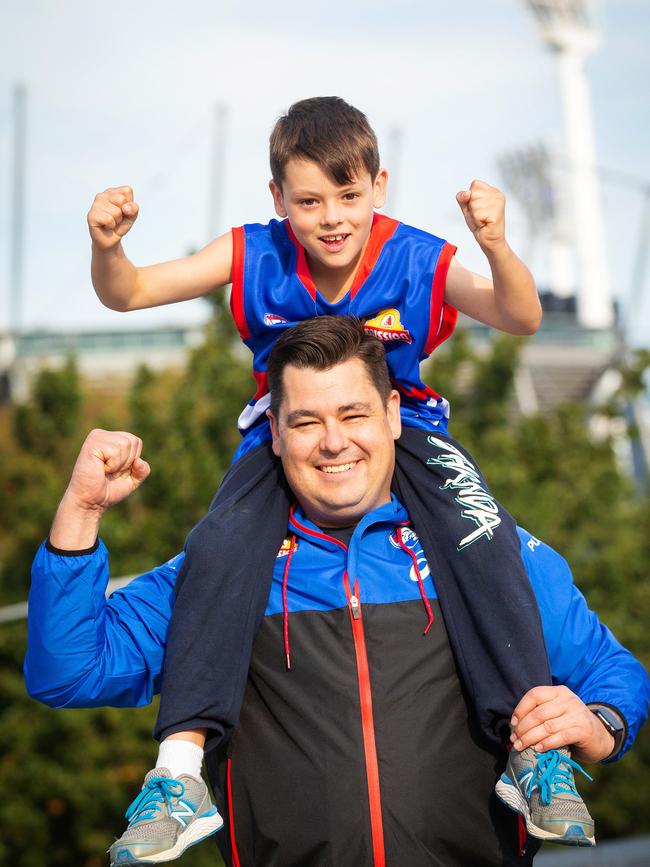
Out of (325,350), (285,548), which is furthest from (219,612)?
(325,350)

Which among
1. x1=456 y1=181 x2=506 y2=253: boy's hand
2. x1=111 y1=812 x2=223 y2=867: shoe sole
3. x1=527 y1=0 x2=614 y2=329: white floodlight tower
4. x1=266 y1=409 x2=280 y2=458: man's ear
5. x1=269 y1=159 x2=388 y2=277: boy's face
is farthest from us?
x1=527 y1=0 x2=614 y2=329: white floodlight tower

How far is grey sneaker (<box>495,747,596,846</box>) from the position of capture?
3234mm

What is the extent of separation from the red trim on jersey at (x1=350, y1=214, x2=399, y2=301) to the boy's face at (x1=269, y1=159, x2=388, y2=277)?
77 millimetres

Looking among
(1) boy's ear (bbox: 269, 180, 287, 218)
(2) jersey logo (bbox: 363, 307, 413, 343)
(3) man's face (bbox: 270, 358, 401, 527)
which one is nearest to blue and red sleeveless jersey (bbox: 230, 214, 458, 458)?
(2) jersey logo (bbox: 363, 307, 413, 343)

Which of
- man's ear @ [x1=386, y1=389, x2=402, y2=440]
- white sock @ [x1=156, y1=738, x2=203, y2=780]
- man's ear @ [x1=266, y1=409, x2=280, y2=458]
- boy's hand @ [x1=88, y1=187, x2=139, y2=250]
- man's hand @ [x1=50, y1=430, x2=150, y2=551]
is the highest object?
boy's hand @ [x1=88, y1=187, x2=139, y2=250]

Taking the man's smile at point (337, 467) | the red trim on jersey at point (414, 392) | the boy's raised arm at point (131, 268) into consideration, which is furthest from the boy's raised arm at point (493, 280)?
the boy's raised arm at point (131, 268)

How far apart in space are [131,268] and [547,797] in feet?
6.94

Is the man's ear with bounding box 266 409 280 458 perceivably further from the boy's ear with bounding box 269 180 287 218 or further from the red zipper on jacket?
the boy's ear with bounding box 269 180 287 218

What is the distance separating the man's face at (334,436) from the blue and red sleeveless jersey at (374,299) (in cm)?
38

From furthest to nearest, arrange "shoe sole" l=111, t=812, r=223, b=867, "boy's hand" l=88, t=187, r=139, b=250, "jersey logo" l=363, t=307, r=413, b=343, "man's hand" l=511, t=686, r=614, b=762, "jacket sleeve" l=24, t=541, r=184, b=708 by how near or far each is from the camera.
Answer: "jersey logo" l=363, t=307, r=413, b=343 < "boy's hand" l=88, t=187, r=139, b=250 < "jacket sleeve" l=24, t=541, r=184, b=708 < "man's hand" l=511, t=686, r=614, b=762 < "shoe sole" l=111, t=812, r=223, b=867

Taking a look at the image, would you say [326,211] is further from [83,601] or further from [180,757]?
[180,757]

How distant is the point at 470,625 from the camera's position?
3.62m

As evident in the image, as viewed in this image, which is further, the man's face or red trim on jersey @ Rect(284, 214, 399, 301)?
red trim on jersey @ Rect(284, 214, 399, 301)

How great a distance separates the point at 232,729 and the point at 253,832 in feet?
0.98
